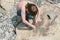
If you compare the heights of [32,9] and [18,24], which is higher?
[32,9]

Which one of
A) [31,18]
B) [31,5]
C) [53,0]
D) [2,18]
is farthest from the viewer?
[53,0]

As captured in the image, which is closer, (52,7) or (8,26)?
(8,26)

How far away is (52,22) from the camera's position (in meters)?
4.67

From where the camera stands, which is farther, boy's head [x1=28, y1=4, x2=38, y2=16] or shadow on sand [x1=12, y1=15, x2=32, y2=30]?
shadow on sand [x1=12, y1=15, x2=32, y2=30]

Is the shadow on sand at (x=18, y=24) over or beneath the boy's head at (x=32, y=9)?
beneath

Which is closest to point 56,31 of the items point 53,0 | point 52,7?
point 52,7

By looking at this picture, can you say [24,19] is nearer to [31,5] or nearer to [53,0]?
[31,5]

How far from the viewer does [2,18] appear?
16.8ft

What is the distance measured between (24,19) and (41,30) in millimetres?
388

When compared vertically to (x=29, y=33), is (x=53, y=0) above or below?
above

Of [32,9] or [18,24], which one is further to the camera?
[18,24]

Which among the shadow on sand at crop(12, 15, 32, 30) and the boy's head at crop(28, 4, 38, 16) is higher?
the boy's head at crop(28, 4, 38, 16)

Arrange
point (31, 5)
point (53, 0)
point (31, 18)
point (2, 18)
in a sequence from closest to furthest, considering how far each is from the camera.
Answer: point (31, 5) < point (31, 18) < point (2, 18) < point (53, 0)

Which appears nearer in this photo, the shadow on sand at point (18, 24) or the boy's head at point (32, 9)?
the boy's head at point (32, 9)
